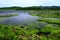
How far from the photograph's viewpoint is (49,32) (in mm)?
33031

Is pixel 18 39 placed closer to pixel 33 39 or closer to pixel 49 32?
pixel 33 39

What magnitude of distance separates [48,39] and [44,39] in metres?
0.76

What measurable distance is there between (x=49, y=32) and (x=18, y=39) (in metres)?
11.2

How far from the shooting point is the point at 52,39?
26.6 m

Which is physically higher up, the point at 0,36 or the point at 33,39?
the point at 0,36

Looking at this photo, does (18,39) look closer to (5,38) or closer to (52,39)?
(5,38)

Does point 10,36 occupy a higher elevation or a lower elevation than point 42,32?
higher

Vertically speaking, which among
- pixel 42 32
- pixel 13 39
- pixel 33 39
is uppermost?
pixel 13 39

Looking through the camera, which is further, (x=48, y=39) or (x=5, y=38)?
(x=48, y=39)

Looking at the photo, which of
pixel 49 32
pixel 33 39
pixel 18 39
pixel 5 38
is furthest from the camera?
pixel 49 32

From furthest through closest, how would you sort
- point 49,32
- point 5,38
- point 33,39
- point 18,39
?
1. point 49,32
2. point 33,39
3. point 18,39
4. point 5,38

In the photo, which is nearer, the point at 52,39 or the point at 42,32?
the point at 52,39

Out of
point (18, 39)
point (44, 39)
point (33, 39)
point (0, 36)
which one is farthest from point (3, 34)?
point (44, 39)

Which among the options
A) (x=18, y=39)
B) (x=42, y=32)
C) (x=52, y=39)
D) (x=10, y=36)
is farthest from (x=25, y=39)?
(x=42, y=32)
